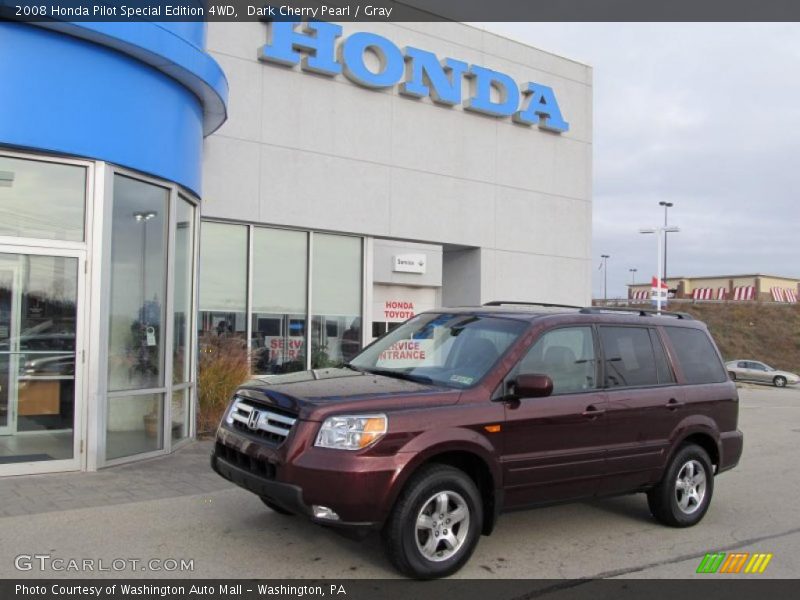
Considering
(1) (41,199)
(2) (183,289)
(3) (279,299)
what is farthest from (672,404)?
(3) (279,299)

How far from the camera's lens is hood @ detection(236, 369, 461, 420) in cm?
496

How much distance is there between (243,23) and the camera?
43.9 ft

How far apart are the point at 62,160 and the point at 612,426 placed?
6138 mm

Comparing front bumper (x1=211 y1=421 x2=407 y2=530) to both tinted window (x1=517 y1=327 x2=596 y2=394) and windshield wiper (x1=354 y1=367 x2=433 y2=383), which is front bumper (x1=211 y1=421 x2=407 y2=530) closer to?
windshield wiper (x1=354 y1=367 x2=433 y2=383)

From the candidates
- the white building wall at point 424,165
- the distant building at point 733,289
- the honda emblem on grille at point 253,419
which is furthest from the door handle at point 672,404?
the distant building at point 733,289

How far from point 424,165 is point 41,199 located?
9156 millimetres

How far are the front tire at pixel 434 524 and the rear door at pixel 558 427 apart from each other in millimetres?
401

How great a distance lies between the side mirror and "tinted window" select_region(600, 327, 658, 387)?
3.41 feet

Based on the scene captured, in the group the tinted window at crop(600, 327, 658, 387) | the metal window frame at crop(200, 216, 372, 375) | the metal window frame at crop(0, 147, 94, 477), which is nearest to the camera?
the tinted window at crop(600, 327, 658, 387)

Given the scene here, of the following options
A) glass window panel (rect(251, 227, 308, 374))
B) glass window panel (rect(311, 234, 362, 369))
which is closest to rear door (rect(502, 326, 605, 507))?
glass window panel (rect(251, 227, 308, 374))

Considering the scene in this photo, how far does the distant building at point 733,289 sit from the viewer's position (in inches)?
2859

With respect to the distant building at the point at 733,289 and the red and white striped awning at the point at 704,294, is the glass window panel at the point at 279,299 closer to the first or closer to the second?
the distant building at the point at 733,289
